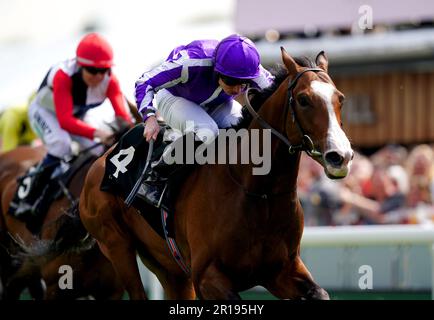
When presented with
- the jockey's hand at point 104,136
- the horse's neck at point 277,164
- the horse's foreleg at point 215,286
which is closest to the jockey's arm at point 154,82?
the horse's neck at point 277,164

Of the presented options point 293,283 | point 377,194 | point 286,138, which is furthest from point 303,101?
point 377,194

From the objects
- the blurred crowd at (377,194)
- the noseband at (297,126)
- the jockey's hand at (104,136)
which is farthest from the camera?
the blurred crowd at (377,194)

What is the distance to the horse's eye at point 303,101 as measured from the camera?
16.0 feet

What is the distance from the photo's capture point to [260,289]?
843 centimetres

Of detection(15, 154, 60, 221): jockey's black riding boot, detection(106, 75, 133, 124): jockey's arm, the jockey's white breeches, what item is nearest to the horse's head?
the jockey's white breeches

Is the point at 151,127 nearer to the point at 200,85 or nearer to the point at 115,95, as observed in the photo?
the point at 200,85

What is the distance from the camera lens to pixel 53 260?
7227 millimetres

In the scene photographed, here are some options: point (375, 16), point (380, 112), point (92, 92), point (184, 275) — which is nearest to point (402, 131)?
point (380, 112)

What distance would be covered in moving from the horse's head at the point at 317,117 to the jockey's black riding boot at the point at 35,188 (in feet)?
9.53

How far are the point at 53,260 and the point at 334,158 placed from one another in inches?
126

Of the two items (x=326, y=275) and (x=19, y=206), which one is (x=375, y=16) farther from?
(x=19, y=206)

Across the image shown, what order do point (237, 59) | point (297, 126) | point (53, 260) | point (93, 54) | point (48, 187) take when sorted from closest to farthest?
point (297, 126), point (237, 59), point (93, 54), point (53, 260), point (48, 187)

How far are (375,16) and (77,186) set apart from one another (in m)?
4.61

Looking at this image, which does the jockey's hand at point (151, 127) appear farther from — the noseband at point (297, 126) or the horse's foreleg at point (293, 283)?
the horse's foreleg at point (293, 283)
